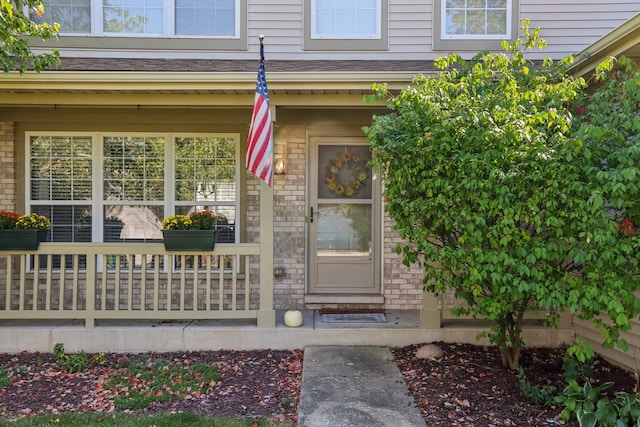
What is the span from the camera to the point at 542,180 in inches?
132

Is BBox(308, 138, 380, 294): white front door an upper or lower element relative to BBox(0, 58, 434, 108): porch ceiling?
lower

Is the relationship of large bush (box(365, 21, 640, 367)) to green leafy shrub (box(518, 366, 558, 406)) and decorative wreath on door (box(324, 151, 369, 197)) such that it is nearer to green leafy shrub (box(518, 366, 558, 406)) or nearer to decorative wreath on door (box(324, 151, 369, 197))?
green leafy shrub (box(518, 366, 558, 406))

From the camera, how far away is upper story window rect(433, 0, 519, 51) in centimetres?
595

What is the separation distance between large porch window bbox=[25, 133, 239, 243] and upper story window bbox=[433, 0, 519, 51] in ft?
9.96

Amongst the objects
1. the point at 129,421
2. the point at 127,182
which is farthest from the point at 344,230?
the point at 129,421

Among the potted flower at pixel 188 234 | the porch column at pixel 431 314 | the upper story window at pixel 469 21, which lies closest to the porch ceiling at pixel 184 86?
the potted flower at pixel 188 234

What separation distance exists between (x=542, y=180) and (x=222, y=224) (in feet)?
12.8

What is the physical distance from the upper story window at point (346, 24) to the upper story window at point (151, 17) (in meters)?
1.00

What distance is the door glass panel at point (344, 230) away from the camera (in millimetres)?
6090

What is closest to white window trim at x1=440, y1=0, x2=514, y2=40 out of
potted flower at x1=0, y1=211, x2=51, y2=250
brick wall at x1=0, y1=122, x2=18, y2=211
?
potted flower at x1=0, y1=211, x2=51, y2=250

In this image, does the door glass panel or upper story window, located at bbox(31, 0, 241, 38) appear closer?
upper story window, located at bbox(31, 0, 241, 38)

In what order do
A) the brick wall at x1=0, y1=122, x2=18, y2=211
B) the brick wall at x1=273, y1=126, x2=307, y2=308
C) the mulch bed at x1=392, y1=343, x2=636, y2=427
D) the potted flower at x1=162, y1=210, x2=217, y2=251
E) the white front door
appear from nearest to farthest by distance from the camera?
1. the mulch bed at x1=392, y1=343, x2=636, y2=427
2. the potted flower at x1=162, y1=210, x2=217, y2=251
3. the brick wall at x1=0, y1=122, x2=18, y2=211
4. the brick wall at x1=273, y1=126, x2=307, y2=308
5. the white front door

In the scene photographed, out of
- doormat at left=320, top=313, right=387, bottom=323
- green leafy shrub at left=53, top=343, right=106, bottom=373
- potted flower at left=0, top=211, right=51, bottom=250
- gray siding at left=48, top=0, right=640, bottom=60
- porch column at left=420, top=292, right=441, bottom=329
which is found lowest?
green leafy shrub at left=53, top=343, right=106, bottom=373

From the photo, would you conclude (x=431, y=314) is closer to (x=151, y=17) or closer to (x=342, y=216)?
(x=342, y=216)
